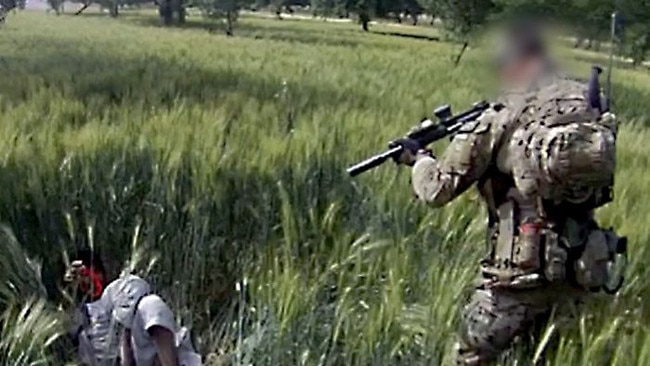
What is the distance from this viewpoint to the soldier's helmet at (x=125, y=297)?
297 centimetres

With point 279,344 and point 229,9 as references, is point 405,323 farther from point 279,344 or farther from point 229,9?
point 229,9

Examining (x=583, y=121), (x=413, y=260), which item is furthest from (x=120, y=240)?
(x=583, y=121)

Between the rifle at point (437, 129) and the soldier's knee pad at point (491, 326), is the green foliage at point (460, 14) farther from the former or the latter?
the soldier's knee pad at point (491, 326)

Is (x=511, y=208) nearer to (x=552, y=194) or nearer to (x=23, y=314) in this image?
(x=552, y=194)

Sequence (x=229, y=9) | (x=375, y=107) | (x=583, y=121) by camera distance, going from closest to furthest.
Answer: (x=583, y=121) → (x=375, y=107) → (x=229, y=9)

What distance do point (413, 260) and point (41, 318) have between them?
1.57m

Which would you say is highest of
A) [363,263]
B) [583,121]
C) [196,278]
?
[583,121]

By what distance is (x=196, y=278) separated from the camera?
3609 mm

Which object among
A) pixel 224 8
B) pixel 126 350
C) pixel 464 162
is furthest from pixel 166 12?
pixel 464 162

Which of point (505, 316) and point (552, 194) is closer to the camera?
point (552, 194)

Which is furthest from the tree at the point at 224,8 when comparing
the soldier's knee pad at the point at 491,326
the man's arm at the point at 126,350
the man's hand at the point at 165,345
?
the soldier's knee pad at the point at 491,326

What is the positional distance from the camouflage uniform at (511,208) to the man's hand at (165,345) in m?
1.11

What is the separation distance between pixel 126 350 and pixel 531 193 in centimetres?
173

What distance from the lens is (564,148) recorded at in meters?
2.20
